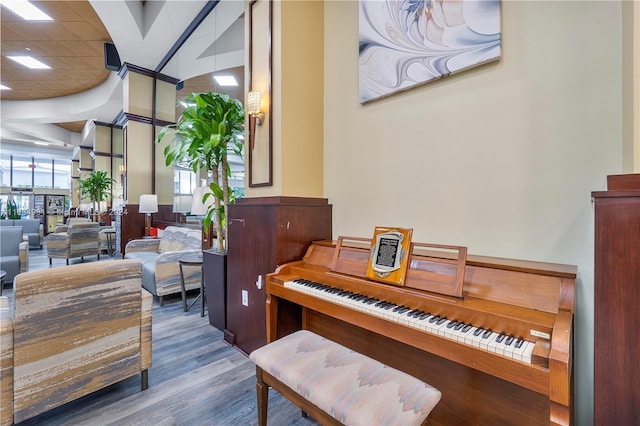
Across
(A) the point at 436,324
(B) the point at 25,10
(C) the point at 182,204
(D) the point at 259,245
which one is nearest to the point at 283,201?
(D) the point at 259,245

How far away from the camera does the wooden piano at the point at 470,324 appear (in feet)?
3.14

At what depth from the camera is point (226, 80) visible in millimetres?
6012

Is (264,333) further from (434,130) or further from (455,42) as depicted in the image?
(455,42)

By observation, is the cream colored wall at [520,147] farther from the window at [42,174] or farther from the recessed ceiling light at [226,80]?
the window at [42,174]

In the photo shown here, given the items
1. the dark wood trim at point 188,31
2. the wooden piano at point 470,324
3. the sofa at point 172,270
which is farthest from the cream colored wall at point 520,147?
the dark wood trim at point 188,31

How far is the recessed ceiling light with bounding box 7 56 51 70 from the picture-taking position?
5574 mm

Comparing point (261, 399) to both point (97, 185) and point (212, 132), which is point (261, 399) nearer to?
point (212, 132)

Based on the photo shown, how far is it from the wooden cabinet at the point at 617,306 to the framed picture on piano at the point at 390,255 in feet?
2.40

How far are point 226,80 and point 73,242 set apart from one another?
14.9ft

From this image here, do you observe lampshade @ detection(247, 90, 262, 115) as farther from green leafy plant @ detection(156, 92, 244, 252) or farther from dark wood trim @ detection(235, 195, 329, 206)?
dark wood trim @ detection(235, 195, 329, 206)

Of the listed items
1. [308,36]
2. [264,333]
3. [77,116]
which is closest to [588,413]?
[264,333]

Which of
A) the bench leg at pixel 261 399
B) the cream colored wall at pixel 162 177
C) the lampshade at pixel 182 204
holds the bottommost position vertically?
the bench leg at pixel 261 399

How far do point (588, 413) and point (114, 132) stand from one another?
11541 mm

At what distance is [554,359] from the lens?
874mm
